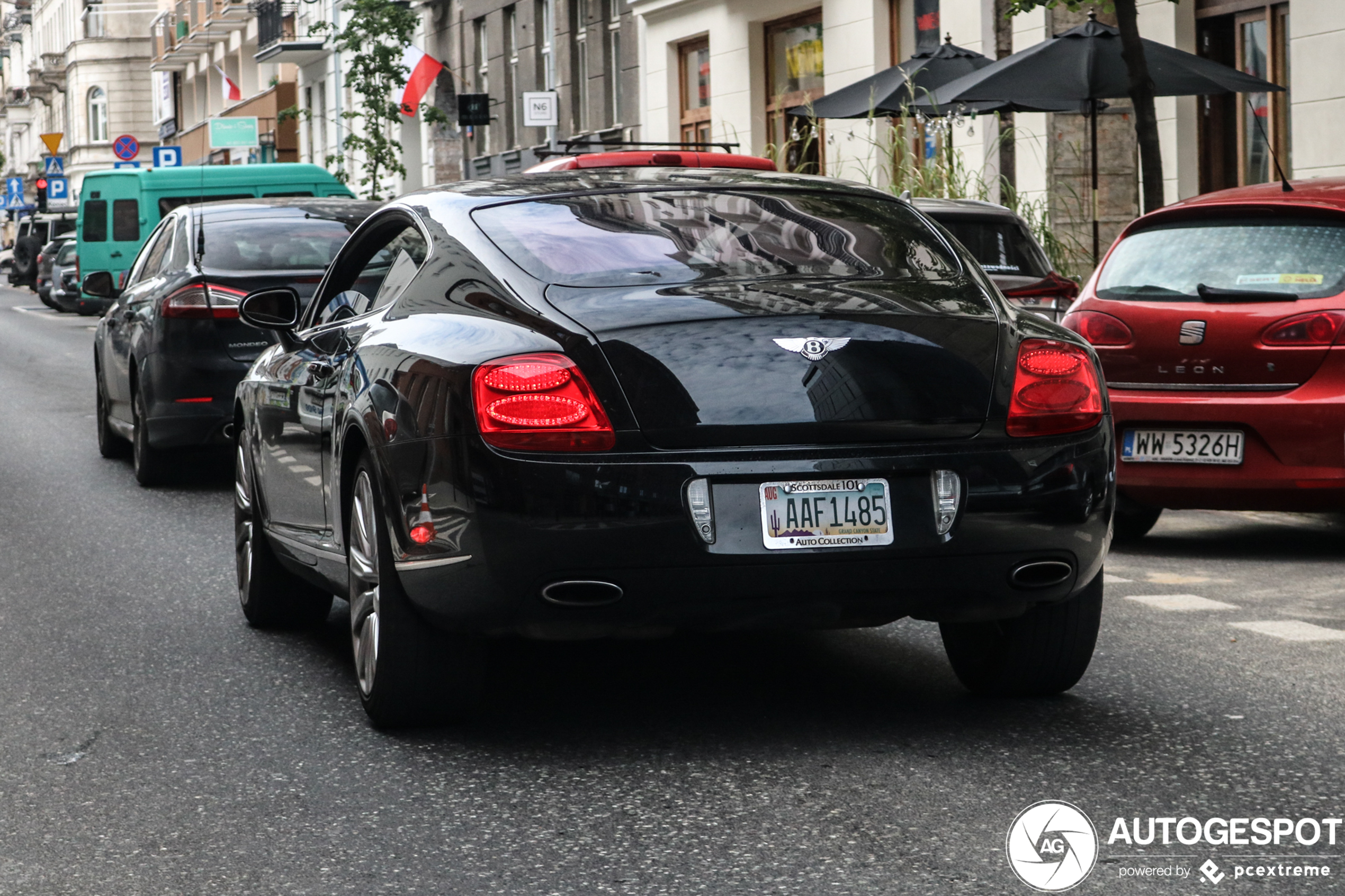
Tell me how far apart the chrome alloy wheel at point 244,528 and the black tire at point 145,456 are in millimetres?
4340

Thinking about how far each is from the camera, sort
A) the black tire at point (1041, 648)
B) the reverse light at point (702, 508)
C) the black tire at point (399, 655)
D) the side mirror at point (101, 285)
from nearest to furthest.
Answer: the reverse light at point (702, 508) → the black tire at point (399, 655) → the black tire at point (1041, 648) → the side mirror at point (101, 285)

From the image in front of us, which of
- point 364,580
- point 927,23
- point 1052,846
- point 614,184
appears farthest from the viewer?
point 927,23

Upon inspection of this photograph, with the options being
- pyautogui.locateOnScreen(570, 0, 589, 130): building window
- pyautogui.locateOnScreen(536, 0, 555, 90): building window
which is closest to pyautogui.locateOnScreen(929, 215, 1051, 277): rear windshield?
pyautogui.locateOnScreen(570, 0, 589, 130): building window

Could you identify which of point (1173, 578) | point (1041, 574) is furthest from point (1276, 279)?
point (1041, 574)

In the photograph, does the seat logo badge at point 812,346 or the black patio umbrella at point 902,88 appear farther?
the black patio umbrella at point 902,88

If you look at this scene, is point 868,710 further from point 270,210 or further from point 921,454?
point 270,210

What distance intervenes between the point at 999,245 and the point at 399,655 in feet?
24.0

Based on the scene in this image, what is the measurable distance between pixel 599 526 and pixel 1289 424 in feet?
14.1

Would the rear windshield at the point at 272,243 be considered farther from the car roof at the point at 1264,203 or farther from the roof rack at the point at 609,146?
the car roof at the point at 1264,203

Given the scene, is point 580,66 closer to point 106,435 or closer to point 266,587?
point 106,435

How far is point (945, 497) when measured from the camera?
194 inches

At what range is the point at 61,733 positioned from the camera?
5.52 m

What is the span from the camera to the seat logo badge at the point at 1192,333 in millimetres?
8414

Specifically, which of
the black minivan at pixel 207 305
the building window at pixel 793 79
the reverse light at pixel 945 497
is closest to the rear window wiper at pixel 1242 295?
the reverse light at pixel 945 497
